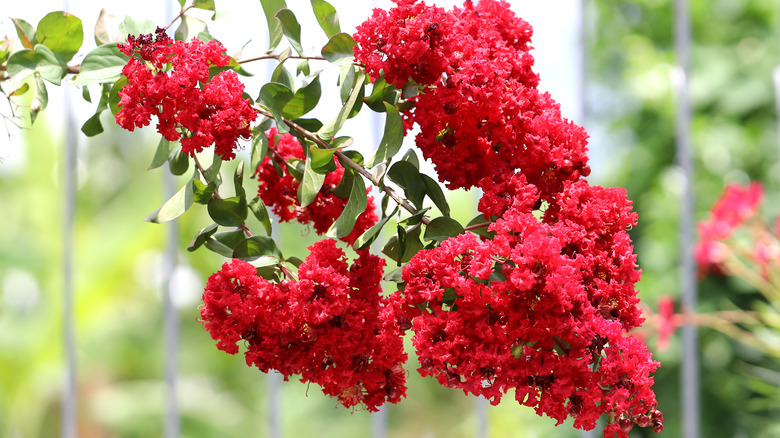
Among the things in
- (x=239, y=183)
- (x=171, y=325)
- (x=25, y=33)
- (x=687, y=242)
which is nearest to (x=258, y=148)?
(x=239, y=183)

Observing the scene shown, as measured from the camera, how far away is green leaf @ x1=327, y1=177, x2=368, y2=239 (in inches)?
20.5

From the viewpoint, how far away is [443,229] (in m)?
0.52

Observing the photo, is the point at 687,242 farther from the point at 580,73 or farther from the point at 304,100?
the point at 304,100

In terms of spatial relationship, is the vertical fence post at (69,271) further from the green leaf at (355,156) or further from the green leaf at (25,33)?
the green leaf at (355,156)

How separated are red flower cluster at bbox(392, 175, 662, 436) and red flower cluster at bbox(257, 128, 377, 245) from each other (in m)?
0.15

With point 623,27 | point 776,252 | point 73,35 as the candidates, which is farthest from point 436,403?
point 73,35

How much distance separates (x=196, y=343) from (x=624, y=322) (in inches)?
149

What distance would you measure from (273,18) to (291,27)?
0.13 feet

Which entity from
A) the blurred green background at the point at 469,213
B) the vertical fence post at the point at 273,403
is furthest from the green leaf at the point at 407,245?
the blurred green background at the point at 469,213

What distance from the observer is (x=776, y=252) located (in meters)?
1.62

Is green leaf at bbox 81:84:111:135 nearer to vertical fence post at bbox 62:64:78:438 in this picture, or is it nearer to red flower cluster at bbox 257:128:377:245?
red flower cluster at bbox 257:128:377:245

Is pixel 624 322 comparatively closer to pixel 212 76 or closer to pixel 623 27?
pixel 212 76

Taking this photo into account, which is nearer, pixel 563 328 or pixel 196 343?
pixel 563 328

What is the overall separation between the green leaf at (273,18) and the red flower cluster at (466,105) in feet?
0.33
